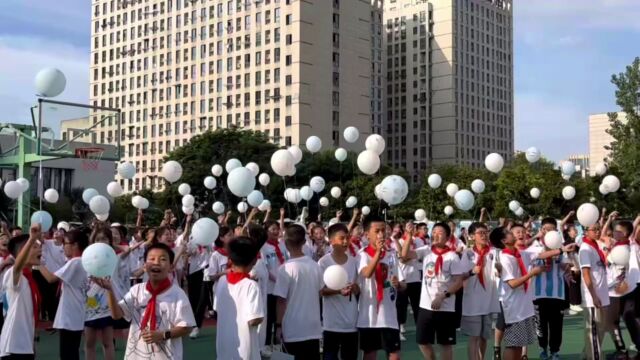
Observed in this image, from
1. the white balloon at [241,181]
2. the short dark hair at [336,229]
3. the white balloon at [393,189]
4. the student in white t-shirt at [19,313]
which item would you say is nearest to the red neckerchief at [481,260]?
the white balloon at [393,189]

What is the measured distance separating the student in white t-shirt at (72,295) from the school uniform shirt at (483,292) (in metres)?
3.56

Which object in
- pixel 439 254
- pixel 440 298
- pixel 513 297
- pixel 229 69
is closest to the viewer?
pixel 440 298

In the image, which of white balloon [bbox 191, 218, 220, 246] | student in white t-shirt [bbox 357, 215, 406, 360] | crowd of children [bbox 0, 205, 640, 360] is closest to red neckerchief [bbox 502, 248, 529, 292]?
crowd of children [bbox 0, 205, 640, 360]

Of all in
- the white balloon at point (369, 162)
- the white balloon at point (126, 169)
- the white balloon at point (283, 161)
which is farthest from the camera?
the white balloon at point (126, 169)

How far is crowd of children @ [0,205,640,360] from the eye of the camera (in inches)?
198

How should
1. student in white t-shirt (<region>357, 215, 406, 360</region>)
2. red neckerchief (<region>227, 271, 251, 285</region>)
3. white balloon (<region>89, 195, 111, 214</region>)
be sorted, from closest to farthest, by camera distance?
red neckerchief (<region>227, 271, 251, 285</region>)
student in white t-shirt (<region>357, 215, 406, 360</region>)
white balloon (<region>89, 195, 111, 214</region>)

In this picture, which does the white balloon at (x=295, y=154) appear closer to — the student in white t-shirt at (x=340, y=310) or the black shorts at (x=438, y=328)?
the black shorts at (x=438, y=328)

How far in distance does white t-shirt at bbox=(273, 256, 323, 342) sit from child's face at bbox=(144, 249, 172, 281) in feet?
4.96

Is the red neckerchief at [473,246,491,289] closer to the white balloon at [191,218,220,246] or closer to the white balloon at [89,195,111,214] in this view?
the white balloon at [191,218,220,246]

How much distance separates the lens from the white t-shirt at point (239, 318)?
16.5ft

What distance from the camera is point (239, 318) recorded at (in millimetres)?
5074

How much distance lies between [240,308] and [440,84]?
101506 millimetres

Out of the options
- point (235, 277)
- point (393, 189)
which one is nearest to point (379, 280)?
point (393, 189)

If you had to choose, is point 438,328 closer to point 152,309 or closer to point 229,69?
point 152,309
